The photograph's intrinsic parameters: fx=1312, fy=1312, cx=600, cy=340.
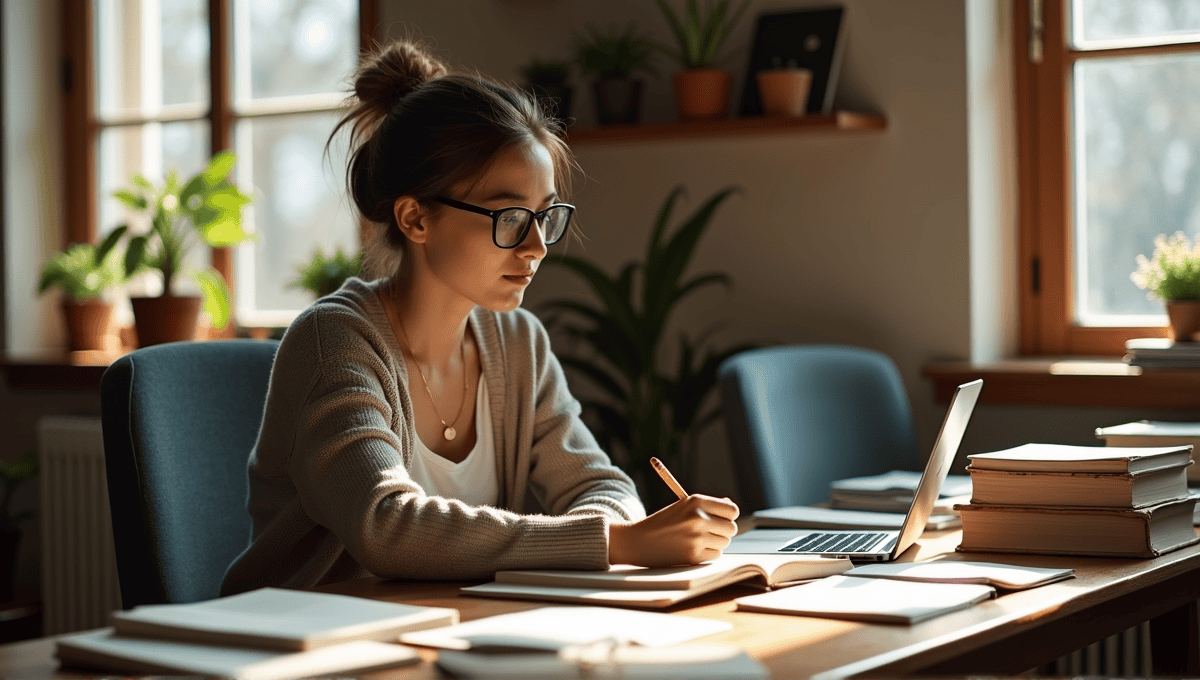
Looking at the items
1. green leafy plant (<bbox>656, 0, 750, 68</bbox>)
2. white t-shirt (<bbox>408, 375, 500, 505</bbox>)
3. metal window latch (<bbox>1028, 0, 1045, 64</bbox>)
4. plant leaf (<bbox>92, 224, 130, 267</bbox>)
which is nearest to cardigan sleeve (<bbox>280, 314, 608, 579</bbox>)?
white t-shirt (<bbox>408, 375, 500, 505</bbox>)

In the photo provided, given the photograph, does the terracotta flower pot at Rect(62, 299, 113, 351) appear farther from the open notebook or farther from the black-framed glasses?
the open notebook

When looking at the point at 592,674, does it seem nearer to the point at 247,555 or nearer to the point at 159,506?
the point at 247,555

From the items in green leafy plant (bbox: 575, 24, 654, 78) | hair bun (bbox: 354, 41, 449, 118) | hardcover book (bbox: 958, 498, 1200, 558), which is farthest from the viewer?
green leafy plant (bbox: 575, 24, 654, 78)

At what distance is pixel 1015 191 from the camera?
9.46 ft

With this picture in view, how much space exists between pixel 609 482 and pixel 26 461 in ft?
7.86

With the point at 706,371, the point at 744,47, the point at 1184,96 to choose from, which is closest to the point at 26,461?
the point at 706,371

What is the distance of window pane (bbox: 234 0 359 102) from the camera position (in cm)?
370

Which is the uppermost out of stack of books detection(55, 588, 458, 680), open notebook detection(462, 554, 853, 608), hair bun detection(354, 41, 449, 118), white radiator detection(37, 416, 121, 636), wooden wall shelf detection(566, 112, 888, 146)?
wooden wall shelf detection(566, 112, 888, 146)

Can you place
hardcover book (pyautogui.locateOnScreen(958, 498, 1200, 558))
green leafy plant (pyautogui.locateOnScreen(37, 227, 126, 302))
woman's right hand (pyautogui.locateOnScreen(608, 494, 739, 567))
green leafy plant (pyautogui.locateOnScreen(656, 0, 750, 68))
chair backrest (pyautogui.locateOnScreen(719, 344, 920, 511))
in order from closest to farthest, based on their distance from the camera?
1. woman's right hand (pyautogui.locateOnScreen(608, 494, 739, 567))
2. hardcover book (pyautogui.locateOnScreen(958, 498, 1200, 558))
3. chair backrest (pyautogui.locateOnScreen(719, 344, 920, 511))
4. green leafy plant (pyautogui.locateOnScreen(656, 0, 750, 68))
5. green leafy plant (pyautogui.locateOnScreen(37, 227, 126, 302))

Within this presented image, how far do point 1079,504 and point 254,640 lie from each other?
0.98 meters

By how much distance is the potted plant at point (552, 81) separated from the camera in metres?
3.04

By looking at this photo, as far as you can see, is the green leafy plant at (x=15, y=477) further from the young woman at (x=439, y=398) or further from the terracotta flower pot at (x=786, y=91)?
the terracotta flower pot at (x=786, y=91)

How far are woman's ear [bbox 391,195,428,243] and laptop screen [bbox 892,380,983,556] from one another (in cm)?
71

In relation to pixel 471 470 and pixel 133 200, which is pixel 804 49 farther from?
pixel 133 200
